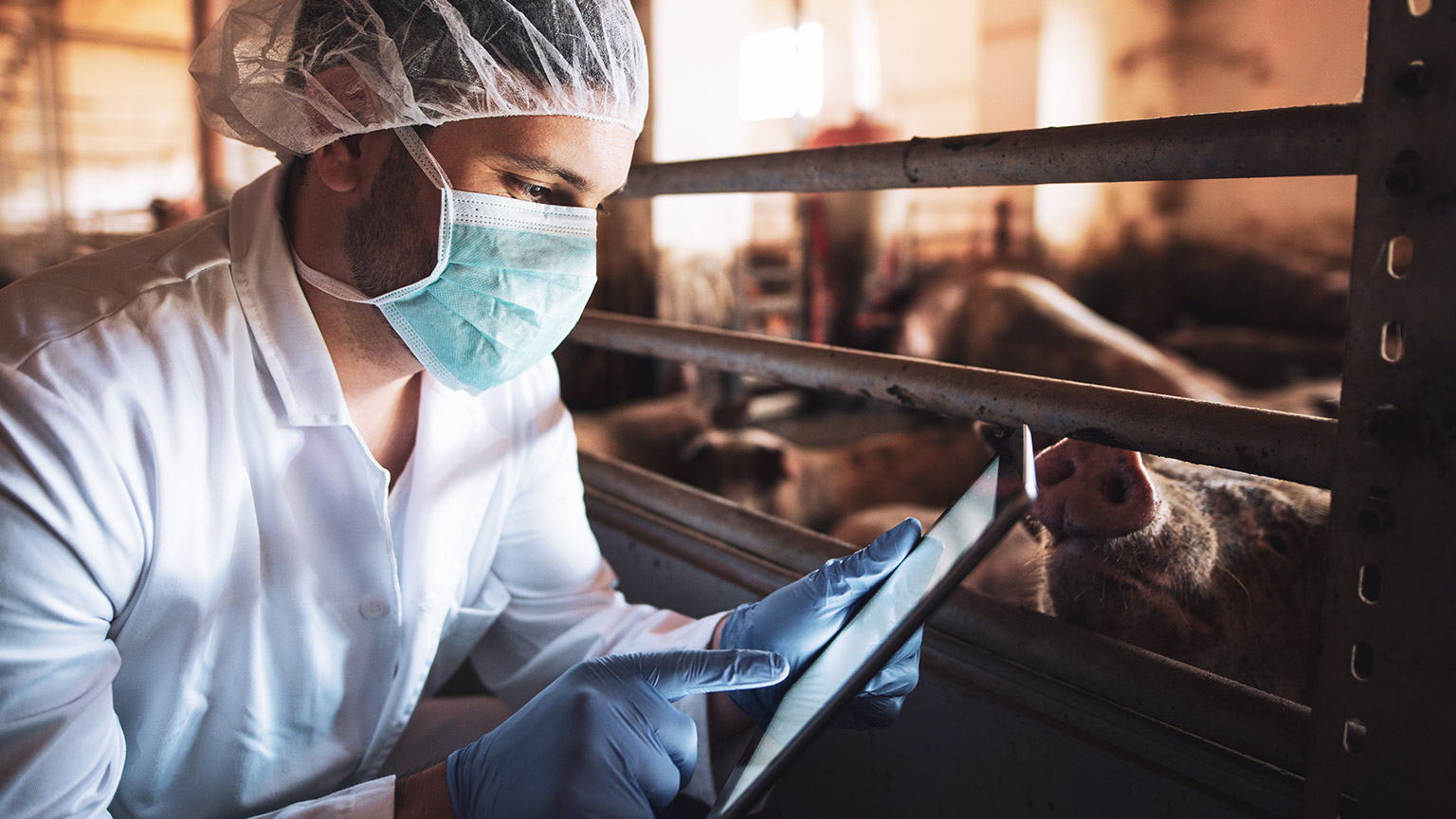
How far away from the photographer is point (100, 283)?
3.35 ft

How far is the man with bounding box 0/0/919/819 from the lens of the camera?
87 centimetres

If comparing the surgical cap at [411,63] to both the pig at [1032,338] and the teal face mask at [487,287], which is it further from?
the pig at [1032,338]

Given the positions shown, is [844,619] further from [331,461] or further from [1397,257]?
[331,461]

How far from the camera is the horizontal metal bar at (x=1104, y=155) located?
757 millimetres

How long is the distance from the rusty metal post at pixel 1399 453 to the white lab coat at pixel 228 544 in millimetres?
754

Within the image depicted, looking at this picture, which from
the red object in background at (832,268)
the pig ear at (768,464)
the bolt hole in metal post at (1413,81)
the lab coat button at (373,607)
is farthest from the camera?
the red object in background at (832,268)

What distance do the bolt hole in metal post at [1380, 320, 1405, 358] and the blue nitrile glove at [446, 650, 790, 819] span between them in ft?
2.03

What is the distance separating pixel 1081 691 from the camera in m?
0.99

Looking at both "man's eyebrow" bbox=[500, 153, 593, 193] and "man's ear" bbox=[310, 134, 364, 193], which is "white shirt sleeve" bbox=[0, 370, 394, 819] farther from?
"man's eyebrow" bbox=[500, 153, 593, 193]

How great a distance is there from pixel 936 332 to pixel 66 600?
20.6ft

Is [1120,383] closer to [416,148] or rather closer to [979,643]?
[979,643]

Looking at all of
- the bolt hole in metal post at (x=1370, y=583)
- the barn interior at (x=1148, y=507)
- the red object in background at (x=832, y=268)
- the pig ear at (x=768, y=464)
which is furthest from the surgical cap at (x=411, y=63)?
the red object in background at (x=832, y=268)

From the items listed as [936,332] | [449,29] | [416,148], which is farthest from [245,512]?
[936,332]

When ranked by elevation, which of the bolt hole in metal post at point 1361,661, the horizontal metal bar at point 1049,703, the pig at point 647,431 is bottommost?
the pig at point 647,431
